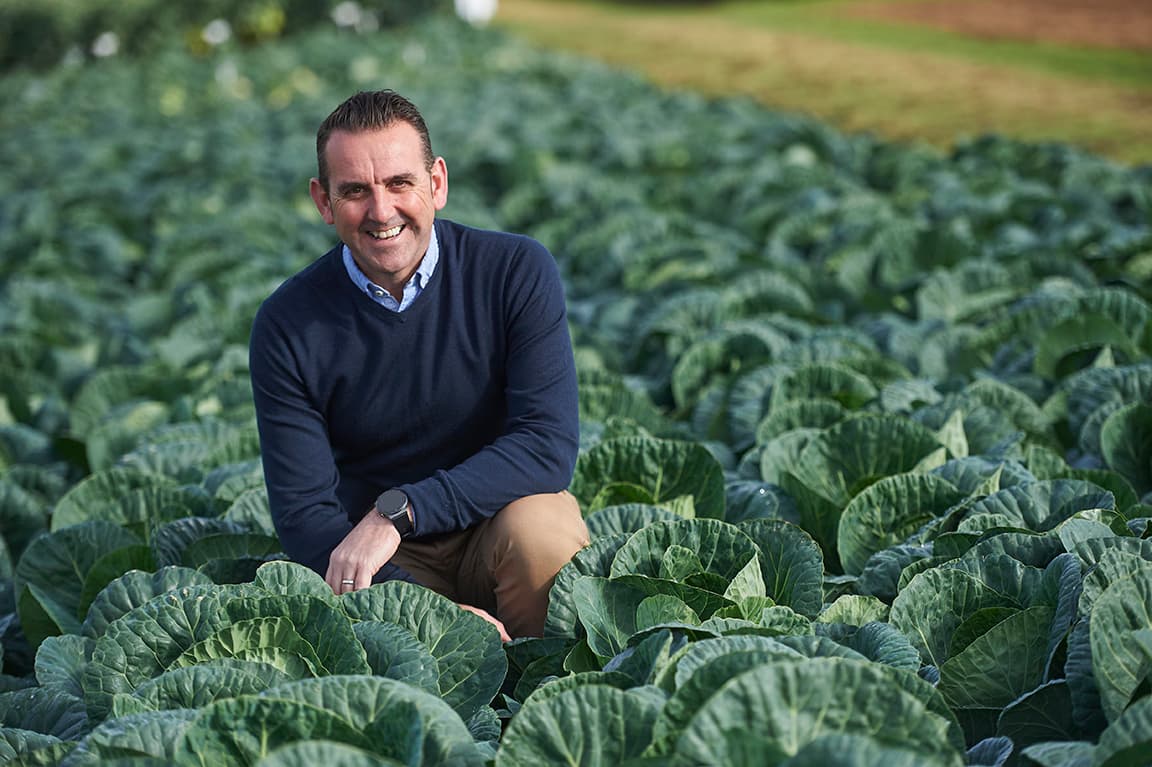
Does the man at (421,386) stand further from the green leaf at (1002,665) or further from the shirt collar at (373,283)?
the green leaf at (1002,665)

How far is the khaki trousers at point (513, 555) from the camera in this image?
2953 mm

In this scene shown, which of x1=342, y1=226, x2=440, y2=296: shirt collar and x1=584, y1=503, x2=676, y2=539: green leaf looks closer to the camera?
x1=342, y1=226, x2=440, y2=296: shirt collar

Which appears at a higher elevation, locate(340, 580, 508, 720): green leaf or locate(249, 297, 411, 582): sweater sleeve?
locate(249, 297, 411, 582): sweater sleeve

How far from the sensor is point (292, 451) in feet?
9.69

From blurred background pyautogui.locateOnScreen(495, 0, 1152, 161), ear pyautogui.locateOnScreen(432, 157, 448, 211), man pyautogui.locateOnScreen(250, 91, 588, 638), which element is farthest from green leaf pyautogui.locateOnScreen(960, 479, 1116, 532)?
blurred background pyautogui.locateOnScreen(495, 0, 1152, 161)

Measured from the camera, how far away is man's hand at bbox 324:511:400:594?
111 inches

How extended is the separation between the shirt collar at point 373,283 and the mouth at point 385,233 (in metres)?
0.11

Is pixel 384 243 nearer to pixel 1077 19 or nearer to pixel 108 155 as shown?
pixel 108 155

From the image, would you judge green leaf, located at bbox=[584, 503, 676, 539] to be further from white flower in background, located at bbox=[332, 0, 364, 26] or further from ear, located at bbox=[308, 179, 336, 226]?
white flower in background, located at bbox=[332, 0, 364, 26]

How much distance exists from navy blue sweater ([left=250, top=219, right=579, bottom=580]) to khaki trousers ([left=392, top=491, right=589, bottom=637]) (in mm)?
50

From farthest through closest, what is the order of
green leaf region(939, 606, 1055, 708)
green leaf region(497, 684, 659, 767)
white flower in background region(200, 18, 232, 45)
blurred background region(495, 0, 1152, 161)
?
white flower in background region(200, 18, 232, 45)
blurred background region(495, 0, 1152, 161)
green leaf region(939, 606, 1055, 708)
green leaf region(497, 684, 659, 767)

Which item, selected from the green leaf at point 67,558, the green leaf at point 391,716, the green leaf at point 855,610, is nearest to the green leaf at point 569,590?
the green leaf at point 855,610

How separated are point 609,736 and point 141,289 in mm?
5926

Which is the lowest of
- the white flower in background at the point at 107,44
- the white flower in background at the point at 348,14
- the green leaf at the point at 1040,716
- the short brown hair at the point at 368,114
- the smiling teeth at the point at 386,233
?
the green leaf at the point at 1040,716
